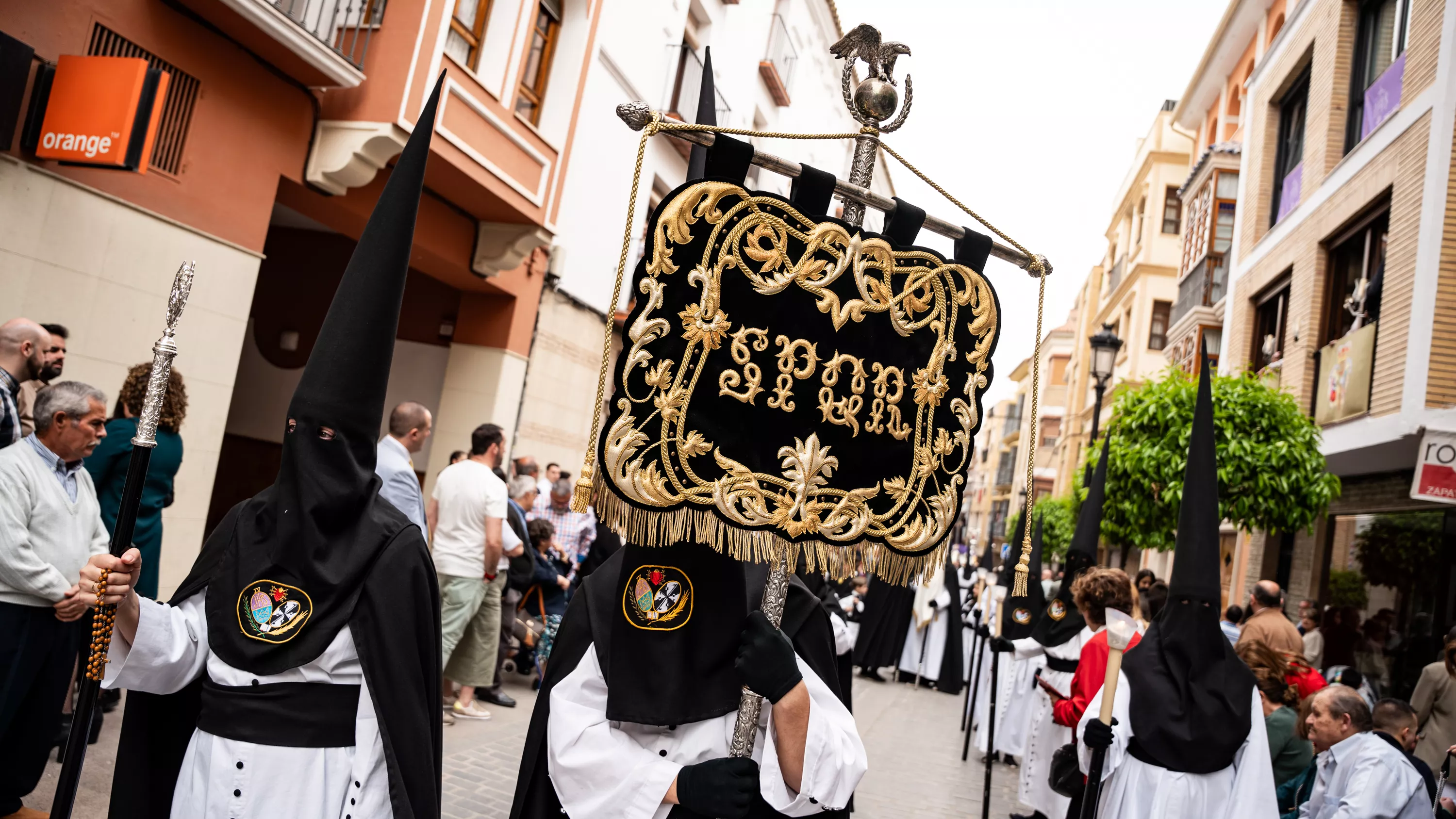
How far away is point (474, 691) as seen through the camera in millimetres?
8328

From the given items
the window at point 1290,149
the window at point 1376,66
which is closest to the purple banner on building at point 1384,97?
the window at point 1376,66

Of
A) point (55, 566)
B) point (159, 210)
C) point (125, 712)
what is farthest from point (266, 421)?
point (125, 712)

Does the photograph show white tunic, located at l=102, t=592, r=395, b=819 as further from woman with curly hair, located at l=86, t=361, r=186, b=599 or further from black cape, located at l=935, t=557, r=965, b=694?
black cape, located at l=935, t=557, r=965, b=694

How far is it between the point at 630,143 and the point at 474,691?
1077 centimetres

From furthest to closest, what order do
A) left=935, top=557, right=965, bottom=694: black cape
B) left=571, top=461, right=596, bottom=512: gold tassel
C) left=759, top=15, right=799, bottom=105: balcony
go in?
left=759, top=15, right=799, bottom=105: balcony → left=935, top=557, right=965, bottom=694: black cape → left=571, top=461, right=596, bottom=512: gold tassel

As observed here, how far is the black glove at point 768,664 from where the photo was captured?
2.49m

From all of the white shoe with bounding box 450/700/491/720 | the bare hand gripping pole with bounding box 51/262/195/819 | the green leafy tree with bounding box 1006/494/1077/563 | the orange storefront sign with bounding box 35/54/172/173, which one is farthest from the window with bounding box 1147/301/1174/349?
the bare hand gripping pole with bounding box 51/262/195/819

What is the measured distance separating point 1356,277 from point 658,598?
1383 cm

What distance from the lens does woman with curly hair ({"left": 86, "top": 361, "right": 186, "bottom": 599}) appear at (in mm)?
5211

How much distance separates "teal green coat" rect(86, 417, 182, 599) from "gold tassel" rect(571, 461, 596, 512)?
3.65 m

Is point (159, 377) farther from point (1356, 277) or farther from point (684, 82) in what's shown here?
point (684, 82)

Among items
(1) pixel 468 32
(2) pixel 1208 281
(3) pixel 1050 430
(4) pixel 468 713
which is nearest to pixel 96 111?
(1) pixel 468 32

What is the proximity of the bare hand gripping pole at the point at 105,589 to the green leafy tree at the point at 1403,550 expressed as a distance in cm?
1250

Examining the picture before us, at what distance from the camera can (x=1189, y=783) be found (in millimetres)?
4359
